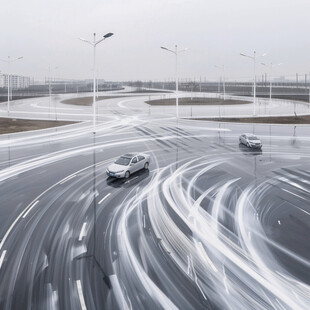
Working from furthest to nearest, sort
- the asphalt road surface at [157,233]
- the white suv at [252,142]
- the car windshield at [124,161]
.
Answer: the white suv at [252,142] → the car windshield at [124,161] → the asphalt road surface at [157,233]

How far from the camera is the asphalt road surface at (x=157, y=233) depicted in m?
10.1

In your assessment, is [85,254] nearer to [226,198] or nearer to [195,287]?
[195,287]

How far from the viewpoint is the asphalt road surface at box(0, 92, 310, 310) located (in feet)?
33.1

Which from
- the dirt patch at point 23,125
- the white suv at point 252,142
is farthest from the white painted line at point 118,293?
the dirt patch at point 23,125

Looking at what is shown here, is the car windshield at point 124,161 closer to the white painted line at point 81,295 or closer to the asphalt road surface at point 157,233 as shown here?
the asphalt road surface at point 157,233

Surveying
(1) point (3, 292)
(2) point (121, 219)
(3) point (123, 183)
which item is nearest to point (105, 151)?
(3) point (123, 183)

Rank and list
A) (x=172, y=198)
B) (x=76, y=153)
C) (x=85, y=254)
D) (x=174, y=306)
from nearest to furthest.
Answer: (x=174, y=306) < (x=85, y=254) < (x=172, y=198) < (x=76, y=153)

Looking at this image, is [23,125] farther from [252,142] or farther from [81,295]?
[81,295]

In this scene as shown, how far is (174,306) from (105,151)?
913 inches

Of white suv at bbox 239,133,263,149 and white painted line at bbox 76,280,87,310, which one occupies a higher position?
white suv at bbox 239,133,263,149

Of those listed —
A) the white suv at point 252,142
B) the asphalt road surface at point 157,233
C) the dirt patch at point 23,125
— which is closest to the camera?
the asphalt road surface at point 157,233

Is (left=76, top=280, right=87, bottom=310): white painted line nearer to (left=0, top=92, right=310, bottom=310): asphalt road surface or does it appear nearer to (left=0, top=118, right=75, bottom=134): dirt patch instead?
(left=0, top=92, right=310, bottom=310): asphalt road surface

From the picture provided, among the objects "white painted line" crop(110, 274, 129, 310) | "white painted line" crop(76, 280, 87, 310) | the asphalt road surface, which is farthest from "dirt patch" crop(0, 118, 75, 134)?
"white painted line" crop(110, 274, 129, 310)

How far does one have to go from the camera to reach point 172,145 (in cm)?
3491
